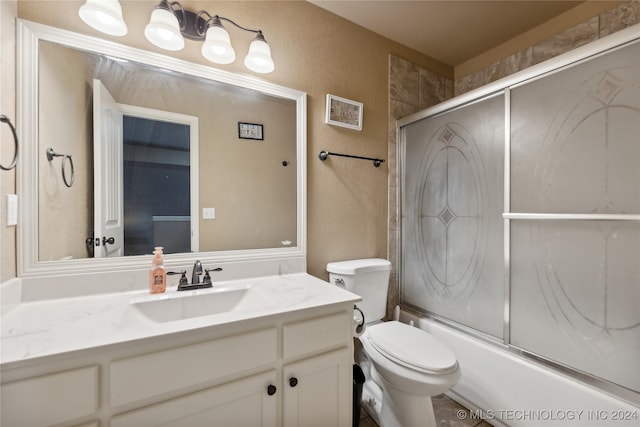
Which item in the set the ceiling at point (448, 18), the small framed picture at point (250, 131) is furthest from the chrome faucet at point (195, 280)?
the ceiling at point (448, 18)

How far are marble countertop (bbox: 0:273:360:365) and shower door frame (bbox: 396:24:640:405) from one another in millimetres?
983

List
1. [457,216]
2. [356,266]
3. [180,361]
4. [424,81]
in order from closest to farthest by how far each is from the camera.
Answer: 1. [180,361]
2. [356,266]
3. [457,216]
4. [424,81]

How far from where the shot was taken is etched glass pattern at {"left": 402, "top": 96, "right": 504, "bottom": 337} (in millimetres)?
1468

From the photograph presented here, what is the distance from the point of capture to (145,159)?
116cm

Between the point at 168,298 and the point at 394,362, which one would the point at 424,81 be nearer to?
the point at 394,362

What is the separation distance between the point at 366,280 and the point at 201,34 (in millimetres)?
1532

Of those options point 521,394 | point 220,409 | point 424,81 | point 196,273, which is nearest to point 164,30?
point 196,273

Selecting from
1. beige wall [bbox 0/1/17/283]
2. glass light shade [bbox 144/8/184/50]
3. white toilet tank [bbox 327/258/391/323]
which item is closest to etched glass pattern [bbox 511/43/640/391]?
white toilet tank [bbox 327/258/391/323]

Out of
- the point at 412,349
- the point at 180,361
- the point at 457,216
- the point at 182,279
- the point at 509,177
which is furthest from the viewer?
the point at 457,216

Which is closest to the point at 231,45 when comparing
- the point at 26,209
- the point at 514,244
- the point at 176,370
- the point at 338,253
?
the point at 26,209

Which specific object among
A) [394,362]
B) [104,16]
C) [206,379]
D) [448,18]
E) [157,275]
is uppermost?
[448,18]

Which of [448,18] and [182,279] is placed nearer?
[182,279]

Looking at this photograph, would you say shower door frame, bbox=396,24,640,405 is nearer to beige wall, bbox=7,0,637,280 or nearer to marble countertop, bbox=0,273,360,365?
beige wall, bbox=7,0,637,280

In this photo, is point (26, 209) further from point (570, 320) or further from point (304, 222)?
point (570, 320)
